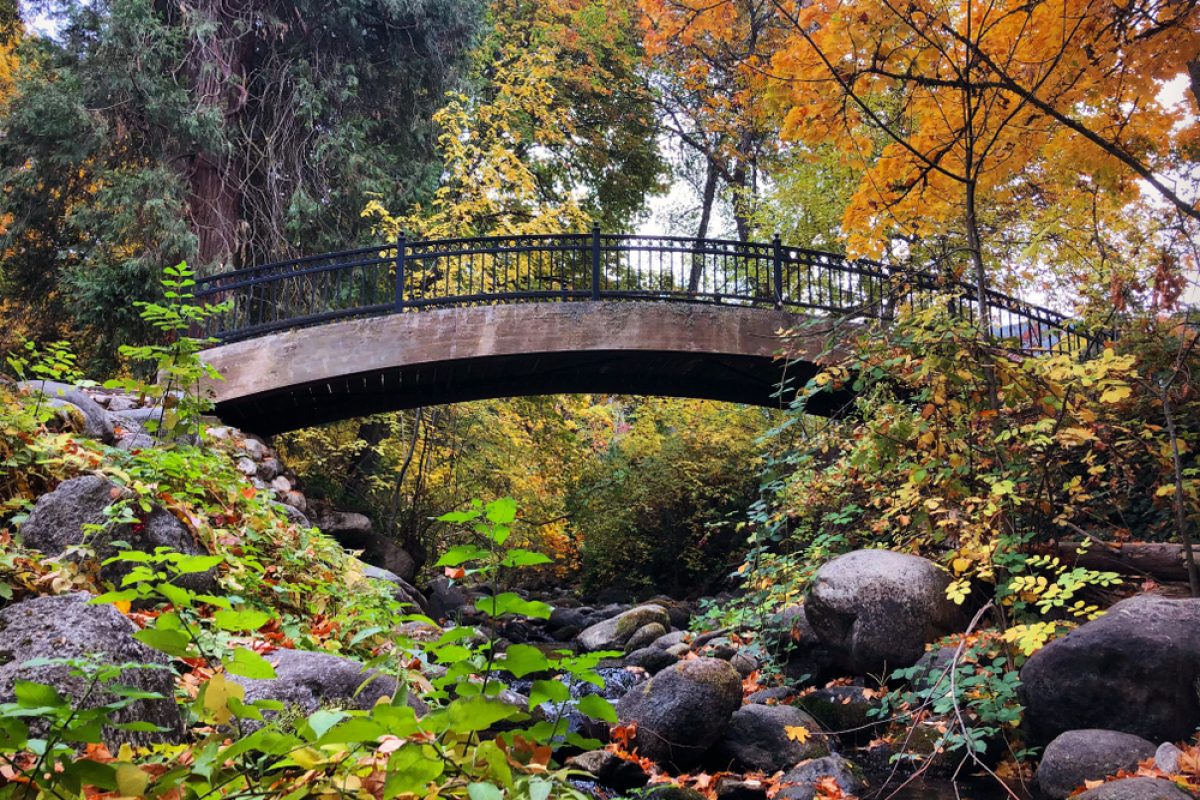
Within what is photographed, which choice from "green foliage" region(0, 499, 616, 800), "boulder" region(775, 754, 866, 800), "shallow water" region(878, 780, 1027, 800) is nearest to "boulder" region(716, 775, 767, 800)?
"boulder" region(775, 754, 866, 800)

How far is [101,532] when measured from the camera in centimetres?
387

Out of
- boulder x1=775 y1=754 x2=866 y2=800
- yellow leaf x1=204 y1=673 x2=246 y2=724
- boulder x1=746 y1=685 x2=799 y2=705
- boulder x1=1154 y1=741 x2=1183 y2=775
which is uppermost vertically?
yellow leaf x1=204 y1=673 x2=246 y2=724

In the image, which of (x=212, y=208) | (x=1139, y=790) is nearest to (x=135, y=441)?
(x=1139, y=790)

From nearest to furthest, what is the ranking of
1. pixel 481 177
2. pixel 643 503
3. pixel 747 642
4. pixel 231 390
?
pixel 747 642, pixel 231 390, pixel 481 177, pixel 643 503

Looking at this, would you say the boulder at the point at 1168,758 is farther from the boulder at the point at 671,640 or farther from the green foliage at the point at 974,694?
the boulder at the point at 671,640

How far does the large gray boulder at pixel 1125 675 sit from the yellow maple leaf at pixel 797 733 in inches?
55.8

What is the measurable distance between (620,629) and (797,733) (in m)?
4.70

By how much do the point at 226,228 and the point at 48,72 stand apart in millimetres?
3699

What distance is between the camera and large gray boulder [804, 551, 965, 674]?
254 inches

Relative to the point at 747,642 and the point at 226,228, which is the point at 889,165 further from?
the point at 226,228

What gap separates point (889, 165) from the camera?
5.08 metres

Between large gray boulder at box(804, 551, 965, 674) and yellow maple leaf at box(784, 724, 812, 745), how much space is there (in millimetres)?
1230

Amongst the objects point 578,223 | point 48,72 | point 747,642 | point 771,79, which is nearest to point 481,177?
point 578,223

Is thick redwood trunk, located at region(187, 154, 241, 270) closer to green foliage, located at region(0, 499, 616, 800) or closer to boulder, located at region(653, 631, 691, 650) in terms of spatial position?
boulder, located at region(653, 631, 691, 650)
